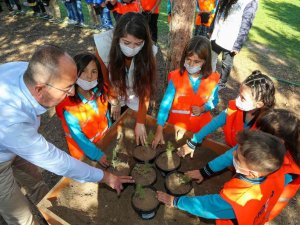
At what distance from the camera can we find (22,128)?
1622 mm

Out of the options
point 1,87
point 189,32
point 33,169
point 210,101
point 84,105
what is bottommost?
point 33,169

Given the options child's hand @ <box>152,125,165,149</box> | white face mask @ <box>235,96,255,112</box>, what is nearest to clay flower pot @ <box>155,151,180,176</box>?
child's hand @ <box>152,125,165,149</box>

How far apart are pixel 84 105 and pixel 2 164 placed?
87 centimetres

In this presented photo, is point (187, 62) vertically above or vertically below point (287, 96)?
above

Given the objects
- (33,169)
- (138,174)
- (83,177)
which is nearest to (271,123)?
(138,174)

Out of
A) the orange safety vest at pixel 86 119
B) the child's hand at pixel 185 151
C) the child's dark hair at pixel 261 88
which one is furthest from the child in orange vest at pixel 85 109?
the child's dark hair at pixel 261 88

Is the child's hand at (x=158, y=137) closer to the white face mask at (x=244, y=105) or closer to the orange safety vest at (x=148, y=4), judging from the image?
the white face mask at (x=244, y=105)

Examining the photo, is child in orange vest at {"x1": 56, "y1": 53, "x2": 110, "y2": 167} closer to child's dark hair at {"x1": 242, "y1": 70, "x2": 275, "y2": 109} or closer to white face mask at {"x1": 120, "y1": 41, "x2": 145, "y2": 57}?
white face mask at {"x1": 120, "y1": 41, "x2": 145, "y2": 57}

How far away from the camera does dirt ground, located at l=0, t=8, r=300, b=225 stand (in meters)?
2.47

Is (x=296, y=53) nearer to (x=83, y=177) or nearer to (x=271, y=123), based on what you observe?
(x=271, y=123)

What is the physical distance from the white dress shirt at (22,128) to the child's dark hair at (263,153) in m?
1.26

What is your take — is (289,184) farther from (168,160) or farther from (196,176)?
(168,160)

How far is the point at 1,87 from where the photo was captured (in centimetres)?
172

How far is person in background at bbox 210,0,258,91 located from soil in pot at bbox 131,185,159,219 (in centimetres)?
234
